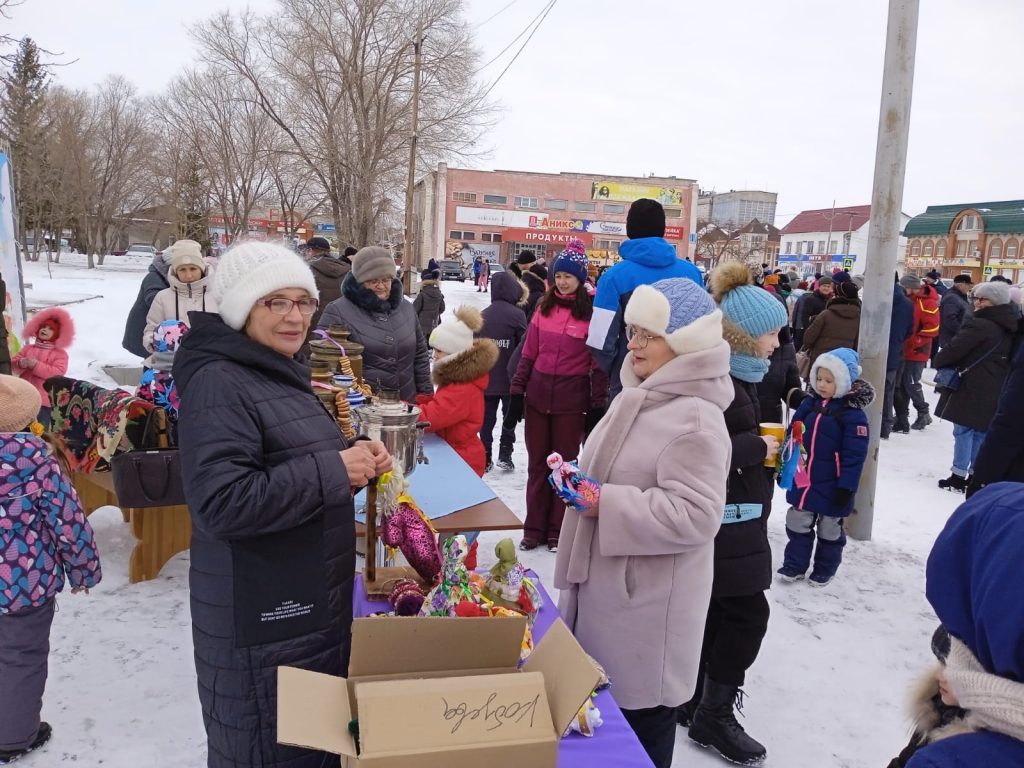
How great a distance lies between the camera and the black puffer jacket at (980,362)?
22.0 ft

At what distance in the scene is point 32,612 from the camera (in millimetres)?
2746

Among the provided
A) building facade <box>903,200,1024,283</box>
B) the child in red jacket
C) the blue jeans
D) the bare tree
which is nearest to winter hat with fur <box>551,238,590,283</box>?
the child in red jacket

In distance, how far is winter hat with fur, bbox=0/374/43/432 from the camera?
8.64ft

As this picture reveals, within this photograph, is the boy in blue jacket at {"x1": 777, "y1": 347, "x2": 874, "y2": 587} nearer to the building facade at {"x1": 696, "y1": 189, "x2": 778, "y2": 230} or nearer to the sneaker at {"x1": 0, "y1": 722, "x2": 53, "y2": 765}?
the sneaker at {"x1": 0, "y1": 722, "x2": 53, "y2": 765}

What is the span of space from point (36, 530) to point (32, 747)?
0.87 m

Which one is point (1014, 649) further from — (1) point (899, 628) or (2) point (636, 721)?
(1) point (899, 628)

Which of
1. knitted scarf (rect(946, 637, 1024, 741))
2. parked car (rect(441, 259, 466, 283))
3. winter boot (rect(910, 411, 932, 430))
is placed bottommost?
winter boot (rect(910, 411, 932, 430))

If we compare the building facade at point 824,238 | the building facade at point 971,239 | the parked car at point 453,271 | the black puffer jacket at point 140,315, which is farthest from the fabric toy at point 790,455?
the building facade at point 824,238

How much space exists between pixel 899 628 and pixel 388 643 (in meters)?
3.81

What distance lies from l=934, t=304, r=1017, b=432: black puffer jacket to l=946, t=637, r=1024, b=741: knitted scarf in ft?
22.3

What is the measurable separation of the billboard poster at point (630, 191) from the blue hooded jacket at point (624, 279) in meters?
57.8

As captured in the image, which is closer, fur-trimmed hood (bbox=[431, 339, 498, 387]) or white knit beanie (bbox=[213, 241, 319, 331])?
white knit beanie (bbox=[213, 241, 319, 331])

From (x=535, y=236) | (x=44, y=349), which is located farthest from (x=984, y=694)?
(x=535, y=236)

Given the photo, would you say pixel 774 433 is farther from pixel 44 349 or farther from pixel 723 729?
pixel 44 349
